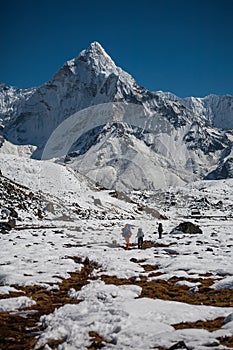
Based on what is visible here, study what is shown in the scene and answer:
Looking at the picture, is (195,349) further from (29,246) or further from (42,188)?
(42,188)

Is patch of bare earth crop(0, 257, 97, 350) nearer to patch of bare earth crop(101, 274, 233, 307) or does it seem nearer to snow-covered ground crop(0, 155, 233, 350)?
snow-covered ground crop(0, 155, 233, 350)

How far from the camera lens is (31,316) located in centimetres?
948

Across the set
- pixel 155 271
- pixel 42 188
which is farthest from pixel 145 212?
pixel 155 271

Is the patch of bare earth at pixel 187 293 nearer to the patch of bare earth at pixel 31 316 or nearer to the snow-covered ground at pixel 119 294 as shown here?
the snow-covered ground at pixel 119 294

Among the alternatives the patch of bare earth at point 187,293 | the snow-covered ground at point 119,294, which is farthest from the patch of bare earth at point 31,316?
the patch of bare earth at point 187,293

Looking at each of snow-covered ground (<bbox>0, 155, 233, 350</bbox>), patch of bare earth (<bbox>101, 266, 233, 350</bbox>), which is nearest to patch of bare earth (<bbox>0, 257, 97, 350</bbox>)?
snow-covered ground (<bbox>0, 155, 233, 350</bbox>)

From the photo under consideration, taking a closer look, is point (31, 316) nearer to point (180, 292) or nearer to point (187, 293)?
point (180, 292)

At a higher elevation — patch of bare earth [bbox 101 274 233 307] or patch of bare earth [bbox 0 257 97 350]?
patch of bare earth [bbox 101 274 233 307]

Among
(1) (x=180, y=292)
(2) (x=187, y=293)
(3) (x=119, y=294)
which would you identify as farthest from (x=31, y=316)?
(2) (x=187, y=293)

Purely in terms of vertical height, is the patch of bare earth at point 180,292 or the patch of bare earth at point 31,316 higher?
the patch of bare earth at point 180,292

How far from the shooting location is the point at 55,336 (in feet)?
25.4

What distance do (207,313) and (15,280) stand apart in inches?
284

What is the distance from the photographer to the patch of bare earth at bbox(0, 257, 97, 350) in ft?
24.8

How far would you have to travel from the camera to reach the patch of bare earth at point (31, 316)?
7.57 m
